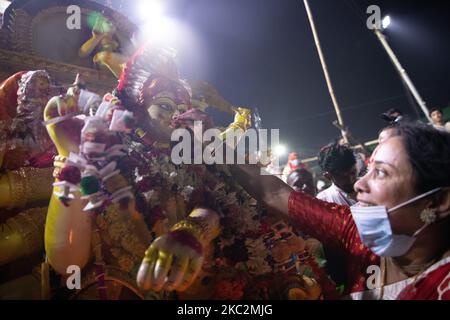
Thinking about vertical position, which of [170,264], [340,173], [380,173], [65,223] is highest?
[340,173]

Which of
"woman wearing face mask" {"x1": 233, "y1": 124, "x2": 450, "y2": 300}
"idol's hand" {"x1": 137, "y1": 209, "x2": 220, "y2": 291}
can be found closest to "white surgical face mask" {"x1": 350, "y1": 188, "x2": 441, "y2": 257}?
"woman wearing face mask" {"x1": 233, "y1": 124, "x2": 450, "y2": 300}

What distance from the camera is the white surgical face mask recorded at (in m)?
1.82

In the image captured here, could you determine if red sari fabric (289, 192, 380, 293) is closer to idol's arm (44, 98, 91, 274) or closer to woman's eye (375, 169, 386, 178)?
woman's eye (375, 169, 386, 178)

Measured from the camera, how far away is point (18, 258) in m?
2.02

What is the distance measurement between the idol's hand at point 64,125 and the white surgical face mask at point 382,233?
1.61m

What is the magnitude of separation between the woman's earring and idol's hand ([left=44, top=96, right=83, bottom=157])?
6.12 ft

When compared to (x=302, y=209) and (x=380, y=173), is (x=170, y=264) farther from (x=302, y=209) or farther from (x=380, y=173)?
(x=380, y=173)

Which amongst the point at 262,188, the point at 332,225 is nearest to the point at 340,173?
the point at 332,225

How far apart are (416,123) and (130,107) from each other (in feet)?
5.71

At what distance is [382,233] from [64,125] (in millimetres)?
1773

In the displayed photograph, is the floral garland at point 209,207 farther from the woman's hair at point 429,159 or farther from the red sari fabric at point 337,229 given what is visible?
the woman's hair at point 429,159

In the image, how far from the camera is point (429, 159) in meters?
1.81

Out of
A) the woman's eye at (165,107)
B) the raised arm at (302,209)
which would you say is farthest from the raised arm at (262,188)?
the woman's eye at (165,107)
